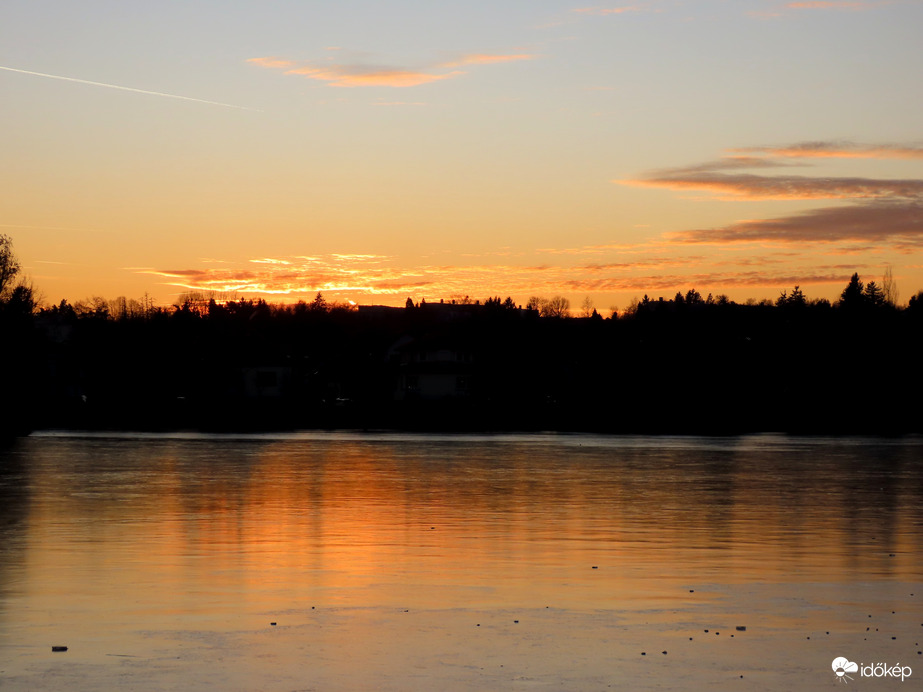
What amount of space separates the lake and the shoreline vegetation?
63626 millimetres

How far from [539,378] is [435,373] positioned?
69.1 feet

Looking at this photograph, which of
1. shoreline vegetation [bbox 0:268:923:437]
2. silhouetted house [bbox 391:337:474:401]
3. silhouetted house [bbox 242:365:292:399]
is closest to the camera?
shoreline vegetation [bbox 0:268:923:437]

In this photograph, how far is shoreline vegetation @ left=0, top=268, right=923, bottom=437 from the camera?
11188 centimetres

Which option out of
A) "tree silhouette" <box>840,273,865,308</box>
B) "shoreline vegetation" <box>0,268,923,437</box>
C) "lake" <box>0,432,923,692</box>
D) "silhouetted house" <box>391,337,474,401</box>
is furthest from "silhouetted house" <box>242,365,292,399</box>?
"lake" <box>0,432,923,692</box>

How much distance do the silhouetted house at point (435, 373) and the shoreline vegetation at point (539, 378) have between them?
0.58 feet

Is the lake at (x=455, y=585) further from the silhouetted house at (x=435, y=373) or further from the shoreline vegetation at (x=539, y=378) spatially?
the silhouetted house at (x=435, y=373)

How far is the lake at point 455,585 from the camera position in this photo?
11172 millimetres

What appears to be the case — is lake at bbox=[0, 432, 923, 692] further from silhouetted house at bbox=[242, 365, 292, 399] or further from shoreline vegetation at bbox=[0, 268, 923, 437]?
silhouetted house at bbox=[242, 365, 292, 399]

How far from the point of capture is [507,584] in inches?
639

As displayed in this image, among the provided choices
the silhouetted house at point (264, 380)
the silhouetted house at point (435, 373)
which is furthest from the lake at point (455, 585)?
the silhouetted house at point (264, 380)

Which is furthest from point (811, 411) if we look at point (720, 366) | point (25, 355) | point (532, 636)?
point (532, 636)

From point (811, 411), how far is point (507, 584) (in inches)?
4139

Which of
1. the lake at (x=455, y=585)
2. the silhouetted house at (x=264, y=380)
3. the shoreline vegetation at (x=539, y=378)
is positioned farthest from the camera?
the silhouetted house at (x=264, y=380)

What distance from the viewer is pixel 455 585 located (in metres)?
16.1
